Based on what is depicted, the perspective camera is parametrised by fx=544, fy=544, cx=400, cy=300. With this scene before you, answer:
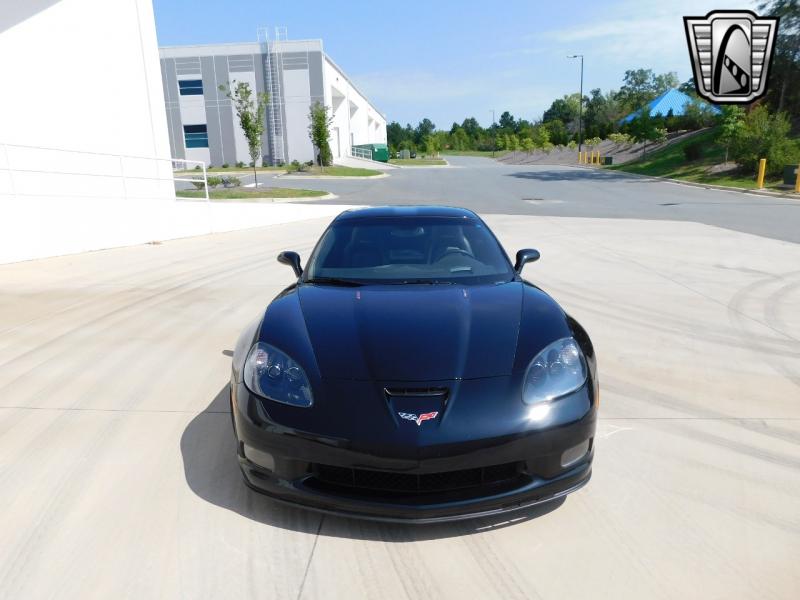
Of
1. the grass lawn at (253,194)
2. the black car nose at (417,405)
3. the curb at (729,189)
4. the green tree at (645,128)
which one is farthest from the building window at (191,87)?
the black car nose at (417,405)

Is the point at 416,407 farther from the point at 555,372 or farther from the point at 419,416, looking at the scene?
the point at 555,372

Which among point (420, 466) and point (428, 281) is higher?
point (428, 281)

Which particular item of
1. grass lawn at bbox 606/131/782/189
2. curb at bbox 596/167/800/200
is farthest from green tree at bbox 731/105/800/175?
curb at bbox 596/167/800/200

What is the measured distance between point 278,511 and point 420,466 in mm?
870

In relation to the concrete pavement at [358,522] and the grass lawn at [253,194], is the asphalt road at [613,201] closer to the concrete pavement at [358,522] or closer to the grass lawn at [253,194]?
the grass lawn at [253,194]

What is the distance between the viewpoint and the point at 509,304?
3.14 metres

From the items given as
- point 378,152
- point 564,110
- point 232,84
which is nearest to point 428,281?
point 232,84

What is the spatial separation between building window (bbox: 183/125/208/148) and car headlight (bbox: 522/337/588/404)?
5630 centimetres

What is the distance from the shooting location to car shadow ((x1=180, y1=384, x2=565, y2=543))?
98.2 inches

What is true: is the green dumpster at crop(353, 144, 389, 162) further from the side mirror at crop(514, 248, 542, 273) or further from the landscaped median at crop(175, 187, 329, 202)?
the side mirror at crop(514, 248, 542, 273)

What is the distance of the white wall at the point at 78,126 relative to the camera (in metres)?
9.68

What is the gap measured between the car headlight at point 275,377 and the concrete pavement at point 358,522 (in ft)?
2.00

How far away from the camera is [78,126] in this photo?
12.8 meters

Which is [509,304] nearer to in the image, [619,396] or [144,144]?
[619,396]
